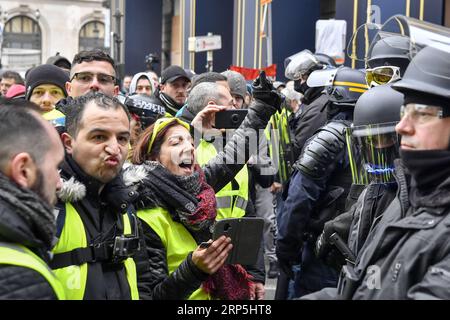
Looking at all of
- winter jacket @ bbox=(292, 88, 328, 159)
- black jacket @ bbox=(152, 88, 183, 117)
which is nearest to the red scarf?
winter jacket @ bbox=(292, 88, 328, 159)

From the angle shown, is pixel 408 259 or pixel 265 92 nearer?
pixel 408 259

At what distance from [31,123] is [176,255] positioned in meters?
1.41

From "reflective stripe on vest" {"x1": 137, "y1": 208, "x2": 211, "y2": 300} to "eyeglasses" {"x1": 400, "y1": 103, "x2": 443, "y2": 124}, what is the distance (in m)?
1.34

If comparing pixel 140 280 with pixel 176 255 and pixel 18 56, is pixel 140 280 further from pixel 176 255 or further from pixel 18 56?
pixel 18 56

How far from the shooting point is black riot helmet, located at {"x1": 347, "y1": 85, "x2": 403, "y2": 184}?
323cm

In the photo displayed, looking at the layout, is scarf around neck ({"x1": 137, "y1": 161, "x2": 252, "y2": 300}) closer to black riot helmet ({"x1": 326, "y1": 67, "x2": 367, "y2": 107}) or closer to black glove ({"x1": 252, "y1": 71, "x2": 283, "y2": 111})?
black glove ({"x1": 252, "y1": 71, "x2": 283, "y2": 111})

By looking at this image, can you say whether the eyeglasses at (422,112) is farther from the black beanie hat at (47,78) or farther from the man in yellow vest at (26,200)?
the black beanie hat at (47,78)

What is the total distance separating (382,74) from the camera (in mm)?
4457

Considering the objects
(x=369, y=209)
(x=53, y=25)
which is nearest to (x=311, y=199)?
(x=369, y=209)

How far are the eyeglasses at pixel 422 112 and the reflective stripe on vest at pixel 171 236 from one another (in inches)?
52.8

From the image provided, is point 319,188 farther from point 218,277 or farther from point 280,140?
point 218,277

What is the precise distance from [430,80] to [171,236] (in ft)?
4.84

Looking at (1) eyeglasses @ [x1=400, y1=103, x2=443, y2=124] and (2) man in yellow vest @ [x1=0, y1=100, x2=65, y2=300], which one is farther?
(1) eyeglasses @ [x1=400, y1=103, x2=443, y2=124]

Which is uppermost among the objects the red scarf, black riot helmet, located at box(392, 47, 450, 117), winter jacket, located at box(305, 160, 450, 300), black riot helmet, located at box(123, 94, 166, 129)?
black riot helmet, located at box(392, 47, 450, 117)
